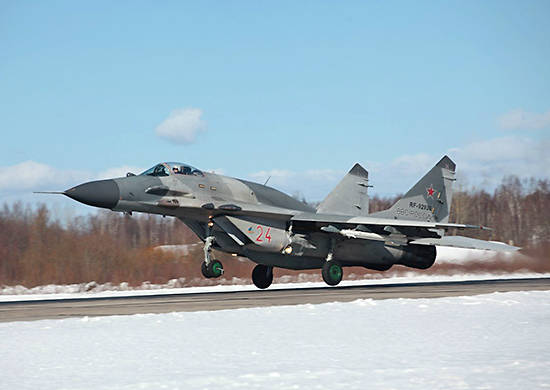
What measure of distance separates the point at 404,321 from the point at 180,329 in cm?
357

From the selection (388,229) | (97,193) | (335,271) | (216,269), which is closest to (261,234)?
(216,269)

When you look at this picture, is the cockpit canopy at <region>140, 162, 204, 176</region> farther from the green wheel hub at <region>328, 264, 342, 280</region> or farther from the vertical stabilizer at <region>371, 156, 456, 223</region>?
the vertical stabilizer at <region>371, 156, 456, 223</region>

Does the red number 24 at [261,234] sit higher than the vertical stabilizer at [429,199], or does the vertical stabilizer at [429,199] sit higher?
the vertical stabilizer at [429,199]

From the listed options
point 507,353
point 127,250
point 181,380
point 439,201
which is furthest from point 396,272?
point 181,380

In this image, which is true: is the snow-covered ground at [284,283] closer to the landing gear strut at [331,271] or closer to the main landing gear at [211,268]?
the landing gear strut at [331,271]

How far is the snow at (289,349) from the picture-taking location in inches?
242

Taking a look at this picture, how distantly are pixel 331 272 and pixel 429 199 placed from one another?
18.1 ft

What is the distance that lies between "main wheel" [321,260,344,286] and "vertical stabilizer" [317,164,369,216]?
2.47m

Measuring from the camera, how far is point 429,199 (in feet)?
75.8

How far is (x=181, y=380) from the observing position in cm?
621

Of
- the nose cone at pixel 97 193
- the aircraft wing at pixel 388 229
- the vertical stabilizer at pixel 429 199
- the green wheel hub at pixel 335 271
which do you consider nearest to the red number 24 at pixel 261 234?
the aircraft wing at pixel 388 229

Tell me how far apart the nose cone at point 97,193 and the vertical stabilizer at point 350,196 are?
7.63 m

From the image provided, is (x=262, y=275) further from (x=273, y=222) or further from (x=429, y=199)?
(x=429, y=199)

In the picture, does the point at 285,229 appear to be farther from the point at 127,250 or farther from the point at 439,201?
the point at 127,250
